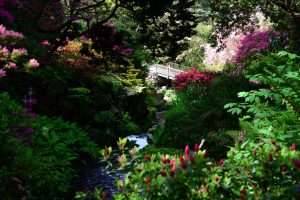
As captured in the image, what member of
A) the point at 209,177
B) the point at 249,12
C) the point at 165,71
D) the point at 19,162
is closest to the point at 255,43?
the point at 249,12

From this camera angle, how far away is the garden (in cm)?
358

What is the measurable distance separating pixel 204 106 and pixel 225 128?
2.53 m

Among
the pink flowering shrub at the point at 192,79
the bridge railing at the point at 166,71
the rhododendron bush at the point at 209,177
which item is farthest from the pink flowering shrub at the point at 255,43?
the rhododendron bush at the point at 209,177

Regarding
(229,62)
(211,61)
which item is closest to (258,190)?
(229,62)

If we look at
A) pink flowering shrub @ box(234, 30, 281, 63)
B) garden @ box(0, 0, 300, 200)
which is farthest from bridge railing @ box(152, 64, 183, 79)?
pink flowering shrub @ box(234, 30, 281, 63)

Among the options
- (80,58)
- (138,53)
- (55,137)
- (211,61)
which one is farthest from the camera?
(211,61)

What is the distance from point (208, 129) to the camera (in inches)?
409

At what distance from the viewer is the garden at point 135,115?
3.58 m

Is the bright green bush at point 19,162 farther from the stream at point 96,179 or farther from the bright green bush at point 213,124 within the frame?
the bright green bush at point 213,124

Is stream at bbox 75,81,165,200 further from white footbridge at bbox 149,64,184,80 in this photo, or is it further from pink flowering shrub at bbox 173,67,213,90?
white footbridge at bbox 149,64,184,80


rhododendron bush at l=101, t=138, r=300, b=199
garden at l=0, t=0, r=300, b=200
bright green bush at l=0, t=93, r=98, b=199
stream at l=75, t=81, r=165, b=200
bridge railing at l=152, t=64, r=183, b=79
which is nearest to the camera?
rhododendron bush at l=101, t=138, r=300, b=199

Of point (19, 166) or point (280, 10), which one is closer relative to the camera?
point (19, 166)

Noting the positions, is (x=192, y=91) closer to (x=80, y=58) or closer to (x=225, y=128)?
(x=80, y=58)

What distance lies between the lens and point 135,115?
1672 cm
